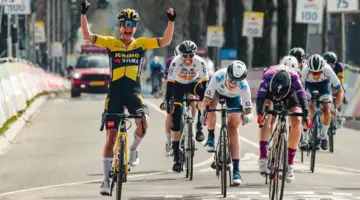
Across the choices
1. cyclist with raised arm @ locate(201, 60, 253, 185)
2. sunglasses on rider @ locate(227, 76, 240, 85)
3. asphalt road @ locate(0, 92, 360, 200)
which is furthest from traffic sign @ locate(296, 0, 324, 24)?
sunglasses on rider @ locate(227, 76, 240, 85)

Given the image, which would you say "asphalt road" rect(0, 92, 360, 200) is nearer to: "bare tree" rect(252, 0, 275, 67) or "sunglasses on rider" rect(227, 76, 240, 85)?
"sunglasses on rider" rect(227, 76, 240, 85)

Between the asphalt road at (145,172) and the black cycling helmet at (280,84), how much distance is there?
1.19 metres

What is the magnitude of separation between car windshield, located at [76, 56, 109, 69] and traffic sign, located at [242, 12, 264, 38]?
576cm

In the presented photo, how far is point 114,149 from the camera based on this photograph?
13727mm

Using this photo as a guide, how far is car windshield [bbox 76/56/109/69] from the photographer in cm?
5103

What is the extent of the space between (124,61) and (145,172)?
422 centimetres

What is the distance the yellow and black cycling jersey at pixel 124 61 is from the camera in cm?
1388

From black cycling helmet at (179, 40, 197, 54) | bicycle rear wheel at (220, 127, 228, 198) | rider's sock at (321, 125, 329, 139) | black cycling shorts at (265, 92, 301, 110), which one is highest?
black cycling helmet at (179, 40, 197, 54)

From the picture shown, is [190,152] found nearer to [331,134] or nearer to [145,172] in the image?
[145,172]

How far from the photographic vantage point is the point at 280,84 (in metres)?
13.9

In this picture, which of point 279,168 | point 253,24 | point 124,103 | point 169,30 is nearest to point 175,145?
point 169,30

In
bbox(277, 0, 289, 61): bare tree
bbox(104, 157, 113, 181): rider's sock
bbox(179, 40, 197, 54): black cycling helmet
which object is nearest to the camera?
bbox(104, 157, 113, 181): rider's sock

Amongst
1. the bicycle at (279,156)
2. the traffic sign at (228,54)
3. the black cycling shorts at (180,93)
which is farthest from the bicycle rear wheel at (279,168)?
the traffic sign at (228,54)

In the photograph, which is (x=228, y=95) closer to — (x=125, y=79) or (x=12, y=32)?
(x=125, y=79)
